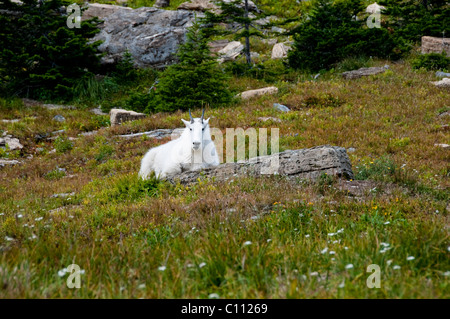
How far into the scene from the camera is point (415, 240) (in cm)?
369

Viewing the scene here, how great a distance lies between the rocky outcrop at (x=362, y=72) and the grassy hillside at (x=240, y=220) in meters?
4.73

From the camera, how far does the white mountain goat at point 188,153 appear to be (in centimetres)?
857

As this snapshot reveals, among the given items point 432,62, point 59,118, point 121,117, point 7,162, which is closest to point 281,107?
point 121,117

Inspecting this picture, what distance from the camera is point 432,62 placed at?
2042 centimetres

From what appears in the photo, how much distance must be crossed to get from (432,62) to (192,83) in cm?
1302

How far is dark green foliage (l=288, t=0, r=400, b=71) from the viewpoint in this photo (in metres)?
22.5

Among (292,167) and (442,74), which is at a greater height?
(292,167)

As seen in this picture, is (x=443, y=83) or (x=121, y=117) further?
(x=443, y=83)

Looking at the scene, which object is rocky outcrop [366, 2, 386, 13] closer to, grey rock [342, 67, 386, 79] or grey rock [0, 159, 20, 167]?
grey rock [342, 67, 386, 79]

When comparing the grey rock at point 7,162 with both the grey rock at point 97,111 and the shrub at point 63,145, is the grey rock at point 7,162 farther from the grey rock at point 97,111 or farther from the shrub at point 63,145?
the grey rock at point 97,111

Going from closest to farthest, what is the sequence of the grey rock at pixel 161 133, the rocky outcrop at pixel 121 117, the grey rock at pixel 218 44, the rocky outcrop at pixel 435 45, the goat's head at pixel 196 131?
the goat's head at pixel 196 131 → the grey rock at pixel 161 133 → the rocky outcrop at pixel 121 117 → the rocky outcrop at pixel 435 45 → the grey rock at pixel 218 44

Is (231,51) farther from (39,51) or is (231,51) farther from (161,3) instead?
(39,51)

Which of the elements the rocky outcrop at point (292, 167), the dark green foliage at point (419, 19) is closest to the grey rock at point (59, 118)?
the rocky outcrop at point (292, 167)
